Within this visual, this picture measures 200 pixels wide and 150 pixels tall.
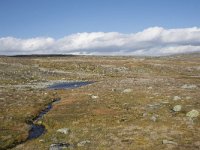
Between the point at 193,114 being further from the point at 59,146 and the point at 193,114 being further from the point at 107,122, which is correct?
the point at 59,146

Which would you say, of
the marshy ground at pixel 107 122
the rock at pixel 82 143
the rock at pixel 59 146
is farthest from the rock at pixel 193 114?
the rock at pixel 59 146

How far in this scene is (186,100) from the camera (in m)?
64.1

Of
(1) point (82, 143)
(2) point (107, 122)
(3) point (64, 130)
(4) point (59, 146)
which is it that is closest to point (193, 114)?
(2) point (107, 122)

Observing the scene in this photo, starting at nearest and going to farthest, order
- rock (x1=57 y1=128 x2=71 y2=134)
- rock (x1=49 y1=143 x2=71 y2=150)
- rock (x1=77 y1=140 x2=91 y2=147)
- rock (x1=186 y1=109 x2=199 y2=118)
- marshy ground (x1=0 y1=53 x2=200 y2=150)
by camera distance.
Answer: rock (x1=49 y1=143 x2=71 y2=150) < rock (x1=77 y1=140 x2=91 y2=147) < marshy ground (x1=0 y1=53 x2=200 y2=150) < rock (x1=57 y1=128 x2=71 y2=134) < rock (x1=186 y1=109 x2=199 y2=118)

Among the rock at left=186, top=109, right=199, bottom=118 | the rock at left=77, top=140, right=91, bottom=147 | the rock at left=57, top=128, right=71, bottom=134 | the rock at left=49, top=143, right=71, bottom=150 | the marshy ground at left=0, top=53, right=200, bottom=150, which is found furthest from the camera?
the rock at left=186, top=109, right=199, bottom=118

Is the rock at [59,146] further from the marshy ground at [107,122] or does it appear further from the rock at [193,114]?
the rock at [193,114]

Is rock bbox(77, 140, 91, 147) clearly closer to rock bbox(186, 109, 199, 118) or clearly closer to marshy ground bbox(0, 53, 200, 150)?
marshy ground bbox(0, 53, 200, 150)

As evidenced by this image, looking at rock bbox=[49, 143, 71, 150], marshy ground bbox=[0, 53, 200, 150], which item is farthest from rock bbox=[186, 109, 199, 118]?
rock bbox=[49, 143, 71, 150]

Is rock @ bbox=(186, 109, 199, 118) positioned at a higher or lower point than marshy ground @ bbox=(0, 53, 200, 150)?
higher

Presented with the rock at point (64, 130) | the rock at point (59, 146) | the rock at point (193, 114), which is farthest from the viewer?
the rock at point (193, 114)

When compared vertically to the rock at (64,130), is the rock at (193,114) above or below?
above

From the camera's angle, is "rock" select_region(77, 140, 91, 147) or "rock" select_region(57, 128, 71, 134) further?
"rock" select_region(57, 128, 71, 134)

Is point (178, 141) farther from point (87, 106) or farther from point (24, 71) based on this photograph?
point (24, 71)

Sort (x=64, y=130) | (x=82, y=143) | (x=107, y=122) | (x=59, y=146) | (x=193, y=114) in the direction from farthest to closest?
(x=193, y=114)
(x=107, y=122)
(x=64, y=130)
(x=82, y=143)
(x=59, y=146)
